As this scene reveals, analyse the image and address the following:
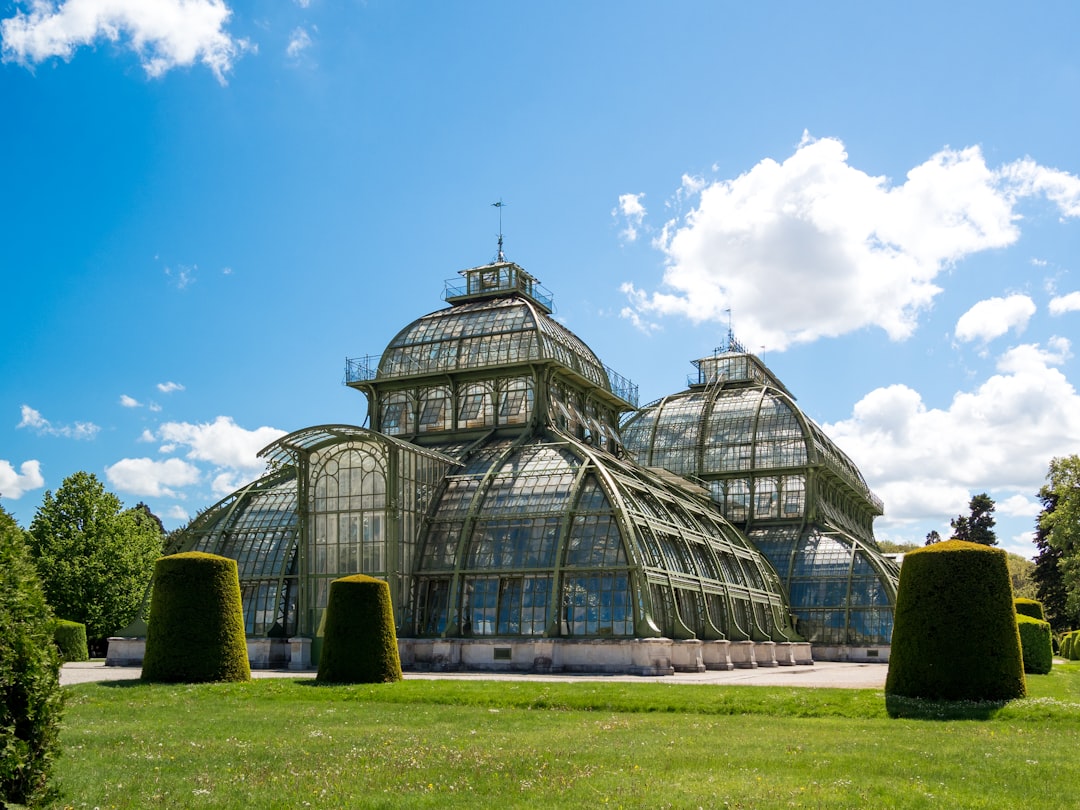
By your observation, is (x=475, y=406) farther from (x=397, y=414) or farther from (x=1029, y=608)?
(x=1029, y=608)

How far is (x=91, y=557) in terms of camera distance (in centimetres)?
6159

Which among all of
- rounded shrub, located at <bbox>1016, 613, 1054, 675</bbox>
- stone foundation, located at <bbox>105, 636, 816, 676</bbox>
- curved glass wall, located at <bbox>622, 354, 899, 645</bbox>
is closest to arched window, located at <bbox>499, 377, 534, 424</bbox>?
stone foundation, located at <bbox>105, 636, 816, 676</bbox>

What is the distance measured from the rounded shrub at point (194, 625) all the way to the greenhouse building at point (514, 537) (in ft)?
36.4

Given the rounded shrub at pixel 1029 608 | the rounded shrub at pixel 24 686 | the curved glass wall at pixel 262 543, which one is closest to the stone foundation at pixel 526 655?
the curved glass wall at pixel 262 543

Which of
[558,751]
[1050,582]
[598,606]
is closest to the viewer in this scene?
[558,751]

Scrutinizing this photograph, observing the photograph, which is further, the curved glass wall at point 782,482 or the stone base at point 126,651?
the curved glass wall at point 782,482

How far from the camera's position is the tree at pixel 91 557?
6050 centimetres

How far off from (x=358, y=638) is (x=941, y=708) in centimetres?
1669

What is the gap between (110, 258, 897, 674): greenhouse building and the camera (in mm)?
41969

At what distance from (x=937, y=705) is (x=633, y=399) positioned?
38.5m

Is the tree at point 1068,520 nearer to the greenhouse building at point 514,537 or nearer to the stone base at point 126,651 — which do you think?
the greenhouse building at point 514,537

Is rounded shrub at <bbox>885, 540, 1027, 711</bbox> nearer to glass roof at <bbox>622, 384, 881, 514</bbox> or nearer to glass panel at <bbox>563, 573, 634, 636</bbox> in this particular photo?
glass panel at <bbox>563, 573, 634, 636</bbox>

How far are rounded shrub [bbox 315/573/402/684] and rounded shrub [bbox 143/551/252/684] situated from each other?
3.02 meters

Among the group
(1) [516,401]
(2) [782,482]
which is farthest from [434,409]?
(2) [782,482]
